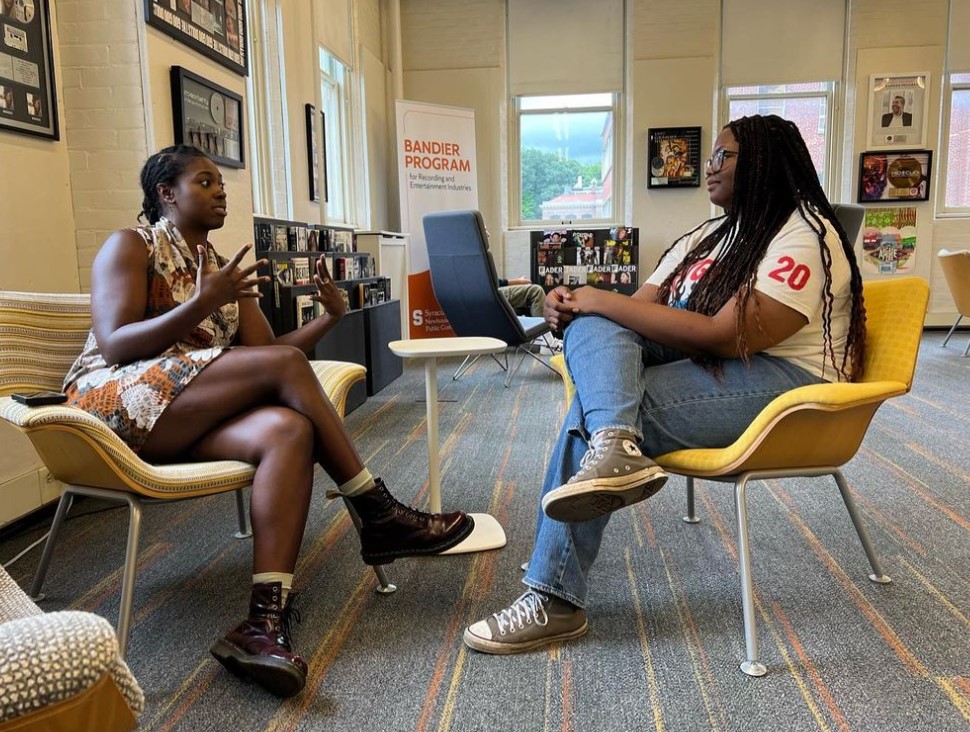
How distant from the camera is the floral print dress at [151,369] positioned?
1511 mm

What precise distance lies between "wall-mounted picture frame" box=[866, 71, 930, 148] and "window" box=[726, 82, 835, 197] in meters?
0.38

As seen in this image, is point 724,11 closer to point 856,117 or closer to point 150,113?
point 856,117

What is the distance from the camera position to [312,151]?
4.54m

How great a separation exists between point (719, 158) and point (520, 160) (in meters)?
5.77

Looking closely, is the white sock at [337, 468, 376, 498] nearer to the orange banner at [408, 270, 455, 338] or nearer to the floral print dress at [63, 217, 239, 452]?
the floral print dress at [63, 217, 239, 452]

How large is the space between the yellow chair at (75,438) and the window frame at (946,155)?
23.5 ft

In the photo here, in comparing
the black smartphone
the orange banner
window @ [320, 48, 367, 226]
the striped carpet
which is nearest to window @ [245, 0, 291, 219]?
window @ [320, 48, 367, 226]

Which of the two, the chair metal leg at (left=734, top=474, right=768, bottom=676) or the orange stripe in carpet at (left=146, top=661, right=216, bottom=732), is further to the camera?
the chair metal leg at (left=734, top=474, right=768, bottom=676)

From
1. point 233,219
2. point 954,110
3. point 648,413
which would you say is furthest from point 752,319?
point 954,110

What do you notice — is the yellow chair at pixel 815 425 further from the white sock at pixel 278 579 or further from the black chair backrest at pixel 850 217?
the black chair backrest at pixel 850 217

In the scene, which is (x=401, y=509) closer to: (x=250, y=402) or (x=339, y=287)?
(x=250, y=402)

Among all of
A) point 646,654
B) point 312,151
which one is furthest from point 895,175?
point 646,654

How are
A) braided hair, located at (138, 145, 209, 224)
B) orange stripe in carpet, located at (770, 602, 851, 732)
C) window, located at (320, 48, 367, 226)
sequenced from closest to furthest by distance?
orange stripe in carpet, located at (770, 602, 851, 732), braided hair, located at (138, 145, 209, 224), window, located at (320, 48, 367, 226)

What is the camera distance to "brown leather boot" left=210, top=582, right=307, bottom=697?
131cm
